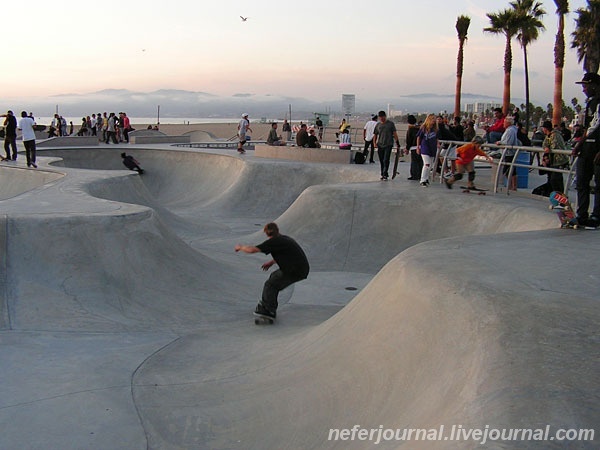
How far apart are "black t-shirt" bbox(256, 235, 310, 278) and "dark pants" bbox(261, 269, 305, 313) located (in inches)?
4.3

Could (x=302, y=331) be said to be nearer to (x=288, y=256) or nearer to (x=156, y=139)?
(x=288, y=256)

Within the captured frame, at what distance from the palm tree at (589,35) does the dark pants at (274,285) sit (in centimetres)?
3117

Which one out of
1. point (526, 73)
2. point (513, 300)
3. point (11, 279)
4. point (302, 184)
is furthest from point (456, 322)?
point (526, 73)

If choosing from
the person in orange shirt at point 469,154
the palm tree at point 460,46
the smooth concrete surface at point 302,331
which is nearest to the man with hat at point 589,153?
the smooth concrete surface at point 302,331

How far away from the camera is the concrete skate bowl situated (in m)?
15.9

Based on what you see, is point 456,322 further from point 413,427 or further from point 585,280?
point 585,280

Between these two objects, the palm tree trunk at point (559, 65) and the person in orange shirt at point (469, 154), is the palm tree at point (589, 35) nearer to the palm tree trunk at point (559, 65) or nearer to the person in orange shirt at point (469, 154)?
the palm tree trunk at point (559, 65)

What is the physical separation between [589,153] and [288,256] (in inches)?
156

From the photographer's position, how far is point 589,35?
1337 inches

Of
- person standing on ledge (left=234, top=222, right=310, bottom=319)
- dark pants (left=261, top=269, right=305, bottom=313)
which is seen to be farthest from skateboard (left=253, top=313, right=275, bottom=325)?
person standing on ledge (left=234, top=222, right=310, bottom=319)

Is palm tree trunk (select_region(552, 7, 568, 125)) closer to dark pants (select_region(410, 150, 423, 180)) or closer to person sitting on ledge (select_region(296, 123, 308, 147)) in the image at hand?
person sitting on ledge (select_region(296, 123, 308, 147))

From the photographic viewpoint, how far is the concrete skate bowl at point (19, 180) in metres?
15.9

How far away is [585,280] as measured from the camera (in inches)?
195

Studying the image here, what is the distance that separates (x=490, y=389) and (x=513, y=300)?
0.96 meters
